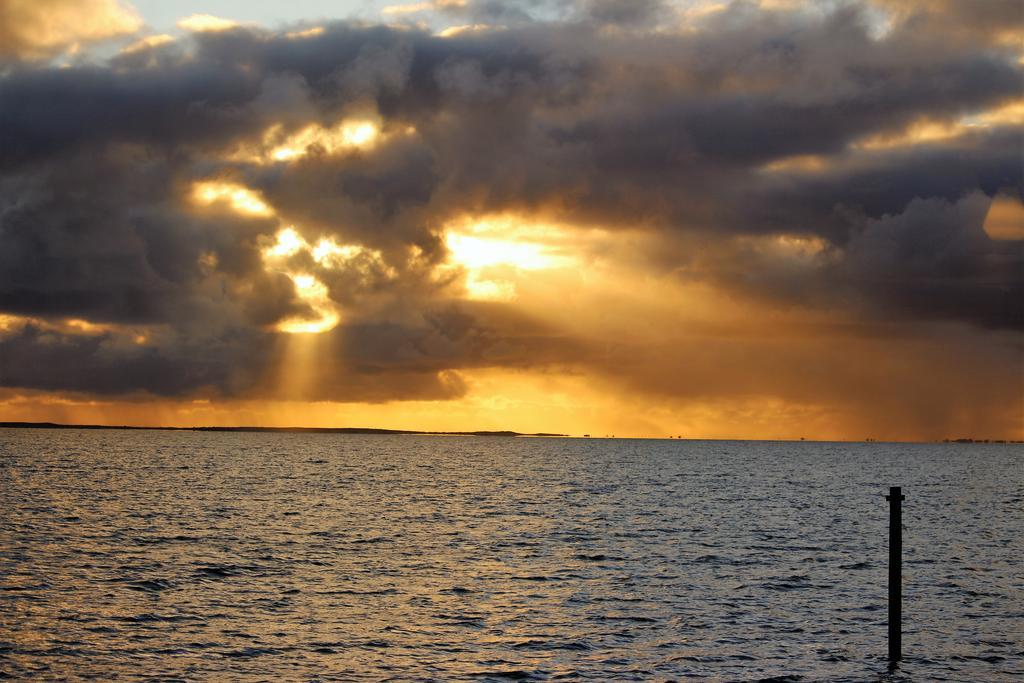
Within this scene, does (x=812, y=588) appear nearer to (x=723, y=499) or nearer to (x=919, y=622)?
(x=919, y=622)

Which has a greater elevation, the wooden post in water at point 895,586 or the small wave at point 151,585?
the wooden post in water at point 895,586

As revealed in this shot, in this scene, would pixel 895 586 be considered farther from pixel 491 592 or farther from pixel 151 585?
pixel 151 585

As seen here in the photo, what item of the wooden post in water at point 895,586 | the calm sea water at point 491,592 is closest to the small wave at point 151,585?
the calm sea water at point 491,592

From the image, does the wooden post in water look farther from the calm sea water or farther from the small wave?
the small wave

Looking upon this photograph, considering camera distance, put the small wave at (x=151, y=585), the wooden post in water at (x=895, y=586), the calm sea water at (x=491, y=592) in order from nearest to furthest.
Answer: the calm sea water at (x=491, y=592) < the wooden post in water at (x=895, y=586) < the small wave at (x=151, y=585)

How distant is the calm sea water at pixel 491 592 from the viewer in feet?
116

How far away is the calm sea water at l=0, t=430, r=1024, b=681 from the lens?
35.2 meters

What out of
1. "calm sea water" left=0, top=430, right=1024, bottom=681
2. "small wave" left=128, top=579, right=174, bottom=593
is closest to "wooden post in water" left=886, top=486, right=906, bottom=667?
"calm sea water" left=0, top=430, right=1024, bottom=681

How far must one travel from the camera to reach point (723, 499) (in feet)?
382

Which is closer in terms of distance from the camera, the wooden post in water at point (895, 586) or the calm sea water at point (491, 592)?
the calm sea water at point (491, 592)

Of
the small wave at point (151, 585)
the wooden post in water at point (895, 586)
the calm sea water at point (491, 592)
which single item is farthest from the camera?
the small wave at point (151, 585)

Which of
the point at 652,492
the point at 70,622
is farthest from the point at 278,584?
the point at 652,492

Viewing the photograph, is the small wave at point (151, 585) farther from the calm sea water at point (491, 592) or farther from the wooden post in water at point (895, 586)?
the wooden post in water at point (895, 586)

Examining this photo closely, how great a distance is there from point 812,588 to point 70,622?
35.4 m
